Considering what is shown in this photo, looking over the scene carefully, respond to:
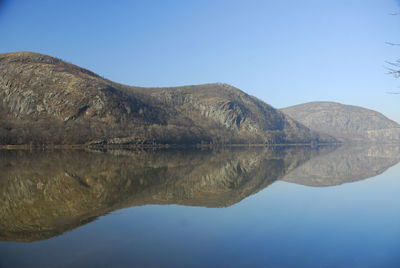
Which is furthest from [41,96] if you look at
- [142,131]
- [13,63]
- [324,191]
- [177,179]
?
[324,191]

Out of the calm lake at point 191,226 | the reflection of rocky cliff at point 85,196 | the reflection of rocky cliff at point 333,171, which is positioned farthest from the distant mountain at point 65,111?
A: the calm lake at point 191,226

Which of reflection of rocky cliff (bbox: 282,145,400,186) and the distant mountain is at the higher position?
the distant mountain

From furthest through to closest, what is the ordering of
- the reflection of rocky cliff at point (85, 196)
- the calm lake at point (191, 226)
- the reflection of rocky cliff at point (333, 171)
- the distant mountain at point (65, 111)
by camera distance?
the distant mountain at point (65, 111)
the reflection of rocky cliff at point (333, 171)
the reflection of rocky cliff at point (85, 196)
the calm lake at point (191, 226)

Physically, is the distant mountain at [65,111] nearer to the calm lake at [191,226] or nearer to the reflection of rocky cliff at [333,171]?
the reflection of rocky cliff at [333,171]

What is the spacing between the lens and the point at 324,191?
2342 cm

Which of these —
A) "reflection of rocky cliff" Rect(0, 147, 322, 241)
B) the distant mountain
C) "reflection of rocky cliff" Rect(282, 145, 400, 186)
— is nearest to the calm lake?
"reflection of rocky cliff" Rect(0, 147, 322, 241)

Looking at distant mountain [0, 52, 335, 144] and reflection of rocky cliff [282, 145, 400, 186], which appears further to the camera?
distant mountain [0, 52, 335, 144]

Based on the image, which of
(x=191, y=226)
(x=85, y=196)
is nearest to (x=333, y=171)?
(x=191, y=226)

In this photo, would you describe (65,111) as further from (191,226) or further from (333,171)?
(191,226)

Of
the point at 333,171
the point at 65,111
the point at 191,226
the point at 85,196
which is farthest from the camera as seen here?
the point at 65,111

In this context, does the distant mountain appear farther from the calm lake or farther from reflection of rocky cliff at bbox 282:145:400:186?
the calm lake

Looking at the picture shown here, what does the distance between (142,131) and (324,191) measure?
132m

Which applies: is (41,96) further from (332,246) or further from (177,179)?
(332,246)

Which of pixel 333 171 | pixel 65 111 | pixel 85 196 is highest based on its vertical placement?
pixel 65 111
